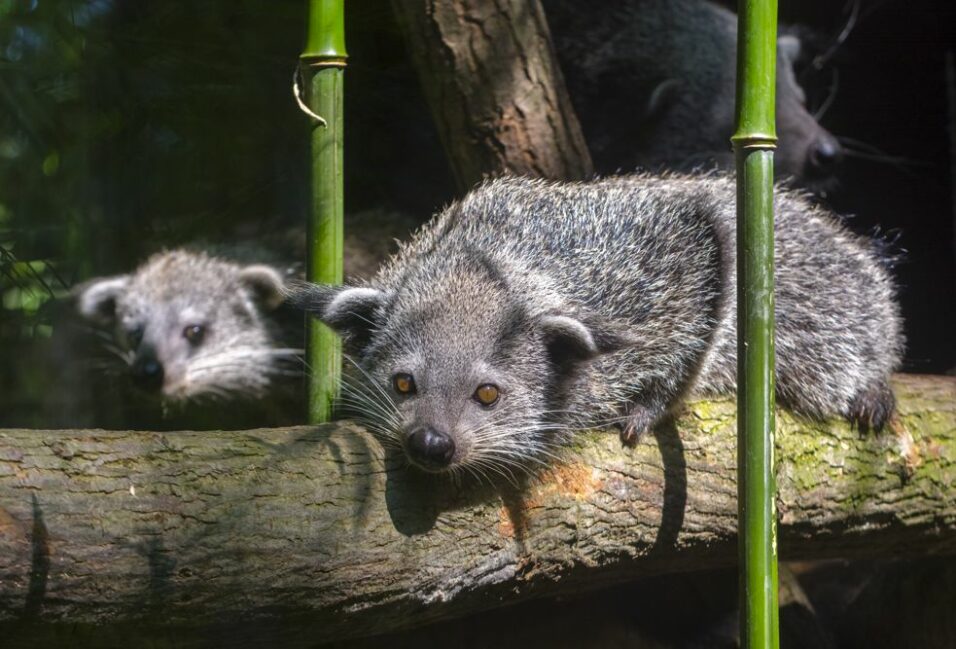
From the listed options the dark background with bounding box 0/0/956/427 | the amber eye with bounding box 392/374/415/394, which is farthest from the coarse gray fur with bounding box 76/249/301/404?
the amber eye with bounding box 392/374/415/394

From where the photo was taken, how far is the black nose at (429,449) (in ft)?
11.0

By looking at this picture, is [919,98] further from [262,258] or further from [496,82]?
[262,258]

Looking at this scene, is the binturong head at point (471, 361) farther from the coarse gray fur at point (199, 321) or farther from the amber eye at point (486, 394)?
the coarse gray fur at point (199, 321)

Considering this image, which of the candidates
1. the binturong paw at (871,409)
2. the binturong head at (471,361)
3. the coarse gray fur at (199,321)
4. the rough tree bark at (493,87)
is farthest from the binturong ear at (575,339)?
the coarse gray fur at (199,321)

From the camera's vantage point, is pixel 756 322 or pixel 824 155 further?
pixel 824 155

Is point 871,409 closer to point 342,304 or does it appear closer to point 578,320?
point 578,320

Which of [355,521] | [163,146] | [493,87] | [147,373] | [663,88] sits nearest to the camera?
[355,521]

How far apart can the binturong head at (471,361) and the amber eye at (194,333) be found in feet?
7.88

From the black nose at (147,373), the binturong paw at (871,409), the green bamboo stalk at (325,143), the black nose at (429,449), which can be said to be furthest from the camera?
the black nose at (147,373)

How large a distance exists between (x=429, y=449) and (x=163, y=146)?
8.49ft

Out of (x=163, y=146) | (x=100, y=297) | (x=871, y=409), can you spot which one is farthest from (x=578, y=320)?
(x=100, y=297)

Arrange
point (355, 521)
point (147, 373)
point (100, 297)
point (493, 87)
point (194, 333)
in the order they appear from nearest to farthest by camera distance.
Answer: point (355, 521) < point (493, 87) < point (147, 373) < point (100, 297) < point (194, 333)

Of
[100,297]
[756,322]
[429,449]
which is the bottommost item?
[429,449]

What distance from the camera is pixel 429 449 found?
3355 mm
